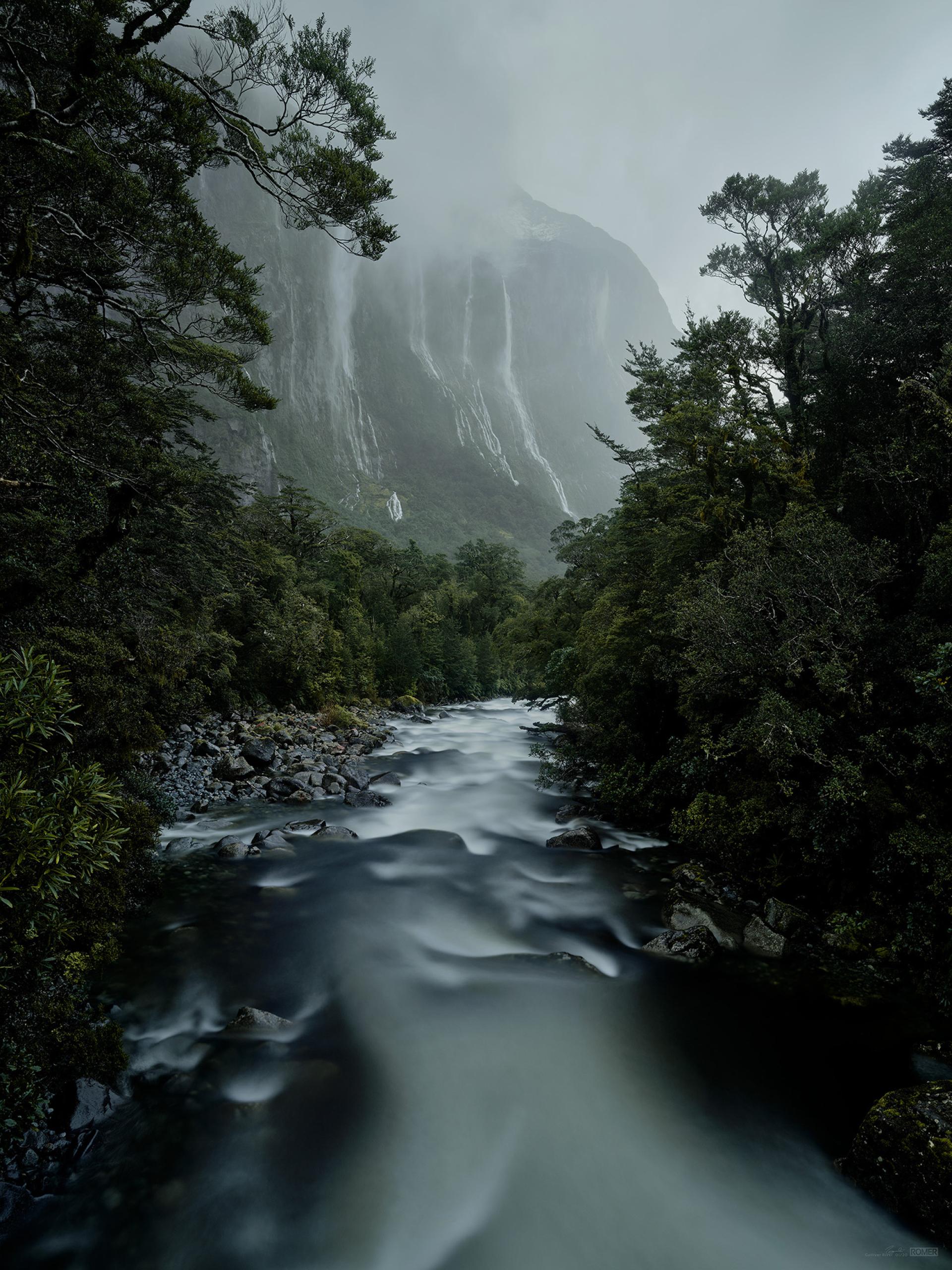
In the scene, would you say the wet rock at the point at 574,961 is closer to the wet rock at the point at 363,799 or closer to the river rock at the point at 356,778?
the wet rock at the point at 363,799

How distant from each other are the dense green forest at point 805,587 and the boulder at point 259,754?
841cm

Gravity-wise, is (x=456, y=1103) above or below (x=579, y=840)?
below

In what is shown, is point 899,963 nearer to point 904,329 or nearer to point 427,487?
point 904,329

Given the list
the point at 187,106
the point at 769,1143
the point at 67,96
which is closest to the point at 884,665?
the point at 769,1143

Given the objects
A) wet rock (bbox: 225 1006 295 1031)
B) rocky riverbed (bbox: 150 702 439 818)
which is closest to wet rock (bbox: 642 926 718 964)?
wet rock (bbox: 225 1006 295 1031)

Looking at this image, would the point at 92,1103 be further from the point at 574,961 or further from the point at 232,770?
the point at 232,770

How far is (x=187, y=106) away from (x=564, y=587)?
72.5 feet

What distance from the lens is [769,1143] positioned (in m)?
4.57

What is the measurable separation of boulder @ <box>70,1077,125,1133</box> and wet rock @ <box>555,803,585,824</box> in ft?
32.3

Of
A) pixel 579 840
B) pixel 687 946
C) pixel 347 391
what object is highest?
pixel 347 391

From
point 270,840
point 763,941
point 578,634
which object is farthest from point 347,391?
point 763,941

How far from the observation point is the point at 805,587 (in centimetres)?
815

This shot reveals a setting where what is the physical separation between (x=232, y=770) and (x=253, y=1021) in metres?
9.30

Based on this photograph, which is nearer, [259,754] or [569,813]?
[569,813]
